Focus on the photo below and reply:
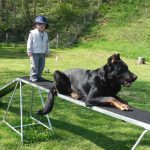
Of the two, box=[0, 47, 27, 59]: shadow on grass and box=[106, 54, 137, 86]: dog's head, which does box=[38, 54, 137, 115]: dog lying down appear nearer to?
box=[106, 54, 137, 86]: dog's head

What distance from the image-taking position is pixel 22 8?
153 ft

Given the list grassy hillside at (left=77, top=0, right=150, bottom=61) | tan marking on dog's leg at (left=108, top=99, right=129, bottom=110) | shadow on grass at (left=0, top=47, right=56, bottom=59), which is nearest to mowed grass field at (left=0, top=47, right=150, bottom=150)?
tan marking on dog's leg at (left=108, top=99, right=129, bottom=110)

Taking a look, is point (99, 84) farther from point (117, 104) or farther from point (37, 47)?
point (37, 47)

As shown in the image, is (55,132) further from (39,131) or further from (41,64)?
(41,64)

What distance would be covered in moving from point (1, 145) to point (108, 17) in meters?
36.5

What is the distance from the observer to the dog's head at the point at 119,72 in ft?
21.5

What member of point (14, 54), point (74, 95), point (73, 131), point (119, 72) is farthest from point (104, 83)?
point (14, 54)

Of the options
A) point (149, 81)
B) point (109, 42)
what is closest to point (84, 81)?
point (149, 81)

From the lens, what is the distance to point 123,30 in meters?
39.4

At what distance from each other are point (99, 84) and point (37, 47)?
2.94 metres

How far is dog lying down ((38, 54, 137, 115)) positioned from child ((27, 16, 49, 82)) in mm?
1485

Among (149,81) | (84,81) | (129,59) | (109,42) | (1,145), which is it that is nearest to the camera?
(84,81)

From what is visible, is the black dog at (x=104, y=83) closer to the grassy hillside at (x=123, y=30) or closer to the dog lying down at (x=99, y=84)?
the dog lying down at (x=99, y=84)

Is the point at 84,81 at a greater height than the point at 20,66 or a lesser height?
greater
